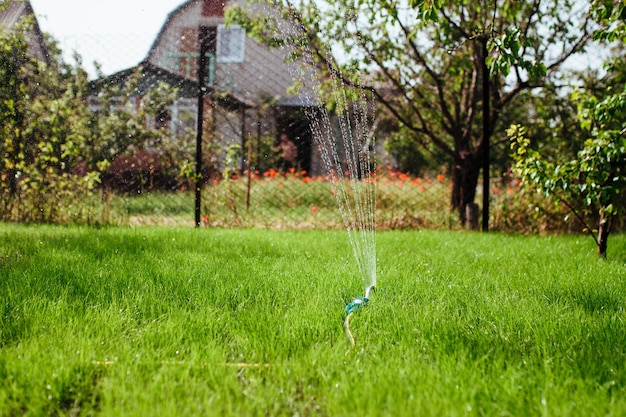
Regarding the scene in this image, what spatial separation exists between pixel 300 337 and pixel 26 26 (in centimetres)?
513

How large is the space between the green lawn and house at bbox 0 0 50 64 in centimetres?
306

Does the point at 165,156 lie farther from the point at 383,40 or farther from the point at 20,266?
the point at 20,266

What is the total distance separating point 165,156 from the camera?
22.0 feet

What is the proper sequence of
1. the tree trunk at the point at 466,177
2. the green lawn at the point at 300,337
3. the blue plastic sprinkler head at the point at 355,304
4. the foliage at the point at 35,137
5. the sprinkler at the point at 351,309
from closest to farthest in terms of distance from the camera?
the green lawn at the point at 300,337 < the sprinkler at the point at 351,309 < the blue plastic sprinkler head at the point at 355,304 < the foliage at the point at 35,137 < the tree trunk at the point at 466,177

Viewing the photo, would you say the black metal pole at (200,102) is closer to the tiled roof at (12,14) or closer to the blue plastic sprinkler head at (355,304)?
the tiled roof at (12,14)

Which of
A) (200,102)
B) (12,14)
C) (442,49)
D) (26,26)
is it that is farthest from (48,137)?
(442,49)

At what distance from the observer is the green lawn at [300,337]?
1.63m

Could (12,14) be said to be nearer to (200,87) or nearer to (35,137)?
(35,137)

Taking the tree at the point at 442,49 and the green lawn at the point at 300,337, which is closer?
the green lawn at the point at 300,337

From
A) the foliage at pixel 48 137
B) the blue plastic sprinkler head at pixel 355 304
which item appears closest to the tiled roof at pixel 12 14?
the foliage at pixel 48 137

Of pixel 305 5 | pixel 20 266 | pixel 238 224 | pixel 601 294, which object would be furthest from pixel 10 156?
pixel 601 294

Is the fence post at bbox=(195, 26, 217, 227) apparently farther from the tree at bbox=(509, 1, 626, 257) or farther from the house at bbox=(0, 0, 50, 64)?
the tree at bbox=(509, 1, 626, 257)

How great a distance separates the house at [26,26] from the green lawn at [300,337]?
306 cm

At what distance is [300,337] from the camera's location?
216cm
